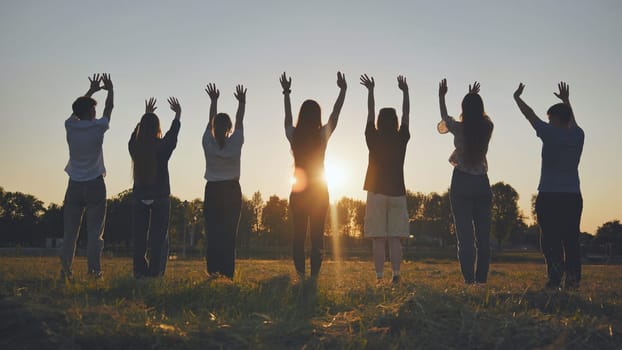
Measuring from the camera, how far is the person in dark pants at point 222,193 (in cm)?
899

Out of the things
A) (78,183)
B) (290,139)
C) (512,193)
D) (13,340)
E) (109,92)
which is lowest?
(13,340)

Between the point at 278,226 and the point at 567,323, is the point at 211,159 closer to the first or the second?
the point at 567,323

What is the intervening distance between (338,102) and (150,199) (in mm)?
3469

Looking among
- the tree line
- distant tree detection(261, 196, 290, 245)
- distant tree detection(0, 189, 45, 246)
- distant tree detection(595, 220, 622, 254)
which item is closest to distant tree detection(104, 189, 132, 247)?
the tree line

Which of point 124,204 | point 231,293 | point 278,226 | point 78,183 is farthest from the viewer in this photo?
point 278,226

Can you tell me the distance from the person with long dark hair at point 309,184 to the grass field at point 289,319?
215cm

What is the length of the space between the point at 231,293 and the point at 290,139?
3337 millimetres

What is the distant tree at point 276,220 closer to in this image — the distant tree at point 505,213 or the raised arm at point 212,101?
the distant tree at point 505,213

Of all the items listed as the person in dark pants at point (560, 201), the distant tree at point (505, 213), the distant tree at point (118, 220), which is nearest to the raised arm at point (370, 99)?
the person in dark pants at point (560, 201)

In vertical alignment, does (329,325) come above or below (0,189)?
below

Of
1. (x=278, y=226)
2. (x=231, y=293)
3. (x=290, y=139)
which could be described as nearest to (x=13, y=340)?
(x=231, y=293)

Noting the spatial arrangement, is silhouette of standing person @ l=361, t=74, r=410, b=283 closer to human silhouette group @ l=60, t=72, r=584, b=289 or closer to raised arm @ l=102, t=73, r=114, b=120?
human silhouette group @ l=60, t=72, r=584, b=289

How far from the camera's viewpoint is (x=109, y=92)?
9.20 meters

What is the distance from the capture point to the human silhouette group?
8.36 meters
